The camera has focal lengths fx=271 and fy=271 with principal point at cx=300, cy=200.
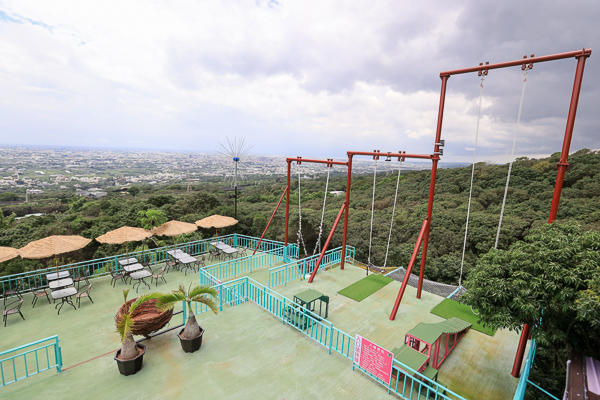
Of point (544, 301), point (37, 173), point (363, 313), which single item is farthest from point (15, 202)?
point (544, 301)

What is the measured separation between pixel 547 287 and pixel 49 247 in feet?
44.6

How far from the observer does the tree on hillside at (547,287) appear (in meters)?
4.48

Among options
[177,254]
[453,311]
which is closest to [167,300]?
[177,254]

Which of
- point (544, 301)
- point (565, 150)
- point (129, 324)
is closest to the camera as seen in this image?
point (544, 301)

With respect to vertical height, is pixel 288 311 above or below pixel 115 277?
above

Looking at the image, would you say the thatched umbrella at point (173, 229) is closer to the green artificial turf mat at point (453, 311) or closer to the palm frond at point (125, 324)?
the palm frond at point (125, 324)

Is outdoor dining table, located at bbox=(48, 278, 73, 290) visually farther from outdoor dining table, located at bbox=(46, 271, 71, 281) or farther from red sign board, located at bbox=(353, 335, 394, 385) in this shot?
red sign board, located at bbox=(353, 335, 394, 385)

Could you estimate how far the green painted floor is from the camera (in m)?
5.67

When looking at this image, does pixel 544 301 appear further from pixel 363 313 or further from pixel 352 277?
pixel 352 277

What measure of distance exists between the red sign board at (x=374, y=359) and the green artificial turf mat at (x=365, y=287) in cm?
391

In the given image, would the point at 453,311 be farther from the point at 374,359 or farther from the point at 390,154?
the point at 390,154

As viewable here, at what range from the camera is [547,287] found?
15.1 ft

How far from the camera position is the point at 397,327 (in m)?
8.39

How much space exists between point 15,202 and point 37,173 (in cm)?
3165
